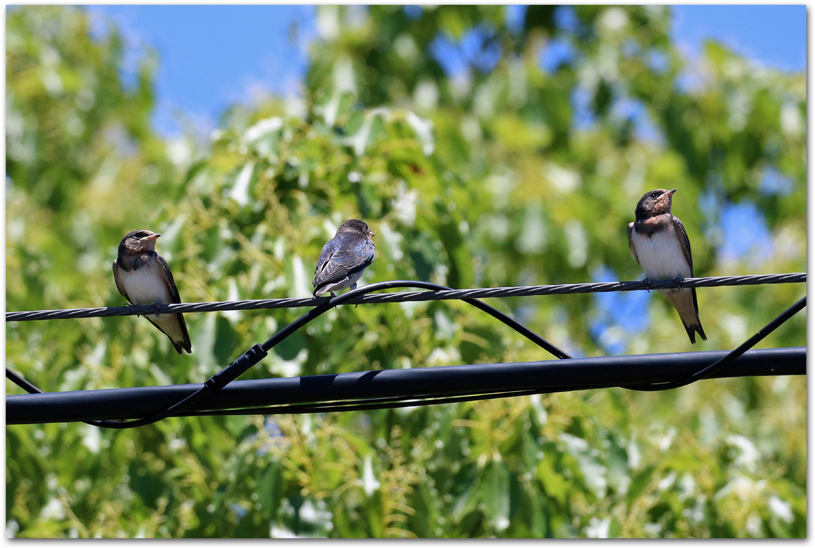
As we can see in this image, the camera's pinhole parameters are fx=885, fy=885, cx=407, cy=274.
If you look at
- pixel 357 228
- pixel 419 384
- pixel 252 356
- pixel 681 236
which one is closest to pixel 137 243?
pixel 357 228

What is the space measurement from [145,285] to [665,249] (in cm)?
318

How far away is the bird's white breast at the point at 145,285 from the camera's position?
5.40m

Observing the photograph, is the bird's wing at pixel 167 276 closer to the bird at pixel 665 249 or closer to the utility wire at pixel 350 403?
the utility wire at pixel 350 403

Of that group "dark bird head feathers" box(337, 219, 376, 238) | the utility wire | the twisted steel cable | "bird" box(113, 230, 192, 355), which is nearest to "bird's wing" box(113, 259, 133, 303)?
"bird" box(113, 230, 192, 355)

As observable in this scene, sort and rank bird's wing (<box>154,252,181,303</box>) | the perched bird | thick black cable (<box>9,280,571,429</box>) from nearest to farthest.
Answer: thick black cable (<box>9,280,571,429</box>) → the perched bird → bird's wing (<box>154,252,181,303</box>)

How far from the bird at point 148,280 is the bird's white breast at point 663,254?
9.31 ft

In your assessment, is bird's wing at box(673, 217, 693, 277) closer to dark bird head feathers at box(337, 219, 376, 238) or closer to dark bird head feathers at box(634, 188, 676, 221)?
dark bird head feathers at box(634, 188, 676, 221)

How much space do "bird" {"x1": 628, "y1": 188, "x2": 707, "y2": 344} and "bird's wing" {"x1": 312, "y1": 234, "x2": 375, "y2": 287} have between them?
180 cm

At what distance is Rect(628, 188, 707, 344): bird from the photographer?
537 cm

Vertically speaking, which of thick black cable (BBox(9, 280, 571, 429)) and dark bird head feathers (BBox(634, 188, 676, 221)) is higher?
dark bird head feathers (BBox(634, 188, 676, 221))

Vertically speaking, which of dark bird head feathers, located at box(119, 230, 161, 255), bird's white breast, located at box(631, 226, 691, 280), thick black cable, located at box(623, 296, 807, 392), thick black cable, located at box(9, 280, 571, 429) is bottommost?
thick black cable, located at box(623, 296, 807, 392)

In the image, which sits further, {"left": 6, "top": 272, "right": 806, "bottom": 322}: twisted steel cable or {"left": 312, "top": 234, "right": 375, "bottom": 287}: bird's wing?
{"left": 312, "top": 234, "right": 375, "bottom": 287}: bird's wing

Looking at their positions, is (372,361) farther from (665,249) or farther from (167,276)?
(665,249)

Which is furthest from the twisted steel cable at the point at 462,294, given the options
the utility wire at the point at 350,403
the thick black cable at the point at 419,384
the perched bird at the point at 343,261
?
the perched bird at the point at 343,261
